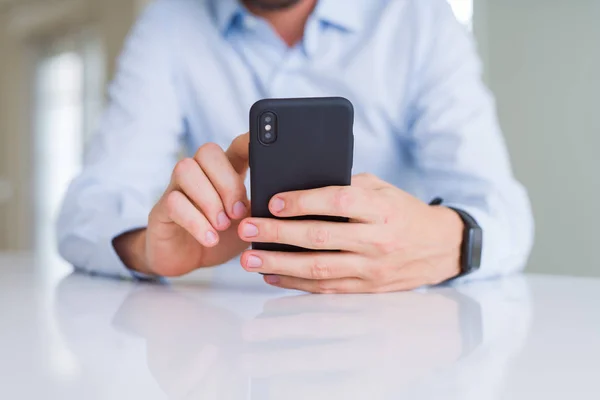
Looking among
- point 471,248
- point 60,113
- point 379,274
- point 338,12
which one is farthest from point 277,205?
point 60,113

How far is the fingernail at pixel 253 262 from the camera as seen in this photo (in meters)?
0.51

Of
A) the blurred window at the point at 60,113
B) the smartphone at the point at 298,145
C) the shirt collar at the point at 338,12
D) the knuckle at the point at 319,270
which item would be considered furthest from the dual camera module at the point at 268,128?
the blurred window at the point at 60,113

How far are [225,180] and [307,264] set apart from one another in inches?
3.8

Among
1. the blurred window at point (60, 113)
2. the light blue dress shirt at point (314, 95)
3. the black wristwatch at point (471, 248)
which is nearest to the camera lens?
the black wristwatch at point (471, 248)

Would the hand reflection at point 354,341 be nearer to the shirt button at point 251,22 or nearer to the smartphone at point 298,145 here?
the smartphone at point 298,145

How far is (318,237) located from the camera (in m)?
0.51

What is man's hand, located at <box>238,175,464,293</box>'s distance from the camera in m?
0.50

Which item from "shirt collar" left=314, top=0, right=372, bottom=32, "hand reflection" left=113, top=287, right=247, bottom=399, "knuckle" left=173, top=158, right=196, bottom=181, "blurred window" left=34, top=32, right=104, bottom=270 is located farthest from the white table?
"blurred window" left=34, top=32, right=104, bottom=270

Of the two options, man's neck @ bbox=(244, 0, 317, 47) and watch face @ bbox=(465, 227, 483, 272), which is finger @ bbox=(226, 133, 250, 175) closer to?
watch face @ bbox=(465, 227, 483, 272)

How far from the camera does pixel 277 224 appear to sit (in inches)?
19.7

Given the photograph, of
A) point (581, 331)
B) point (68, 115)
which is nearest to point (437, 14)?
point (581, 331)

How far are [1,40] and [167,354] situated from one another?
4828mm

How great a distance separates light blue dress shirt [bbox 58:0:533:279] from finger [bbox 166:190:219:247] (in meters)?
0.21

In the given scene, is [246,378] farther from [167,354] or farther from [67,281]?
[67,281]
